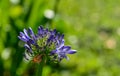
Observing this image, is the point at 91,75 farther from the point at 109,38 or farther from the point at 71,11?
the point at 71,11

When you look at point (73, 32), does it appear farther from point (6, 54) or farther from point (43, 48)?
point (43, 48)

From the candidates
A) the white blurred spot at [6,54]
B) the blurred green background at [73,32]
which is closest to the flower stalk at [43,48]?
the blurred green background at [73,32]

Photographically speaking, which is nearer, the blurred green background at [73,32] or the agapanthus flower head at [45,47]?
the agapanthus flower head at [45,47]

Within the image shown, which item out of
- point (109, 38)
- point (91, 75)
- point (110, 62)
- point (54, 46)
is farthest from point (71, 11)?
point (54, 46)

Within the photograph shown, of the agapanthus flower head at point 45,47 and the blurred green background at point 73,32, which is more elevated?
the blurred green background at point 73,32

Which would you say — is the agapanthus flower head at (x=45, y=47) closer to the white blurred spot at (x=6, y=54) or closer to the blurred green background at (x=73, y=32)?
the blurred green background at (x=73, y=32)

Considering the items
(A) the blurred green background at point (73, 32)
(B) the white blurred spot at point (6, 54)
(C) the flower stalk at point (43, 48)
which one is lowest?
(C) the flower stalk at point (43, 48)

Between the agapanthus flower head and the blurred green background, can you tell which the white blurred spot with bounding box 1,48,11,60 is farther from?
the agapanthus flower head
